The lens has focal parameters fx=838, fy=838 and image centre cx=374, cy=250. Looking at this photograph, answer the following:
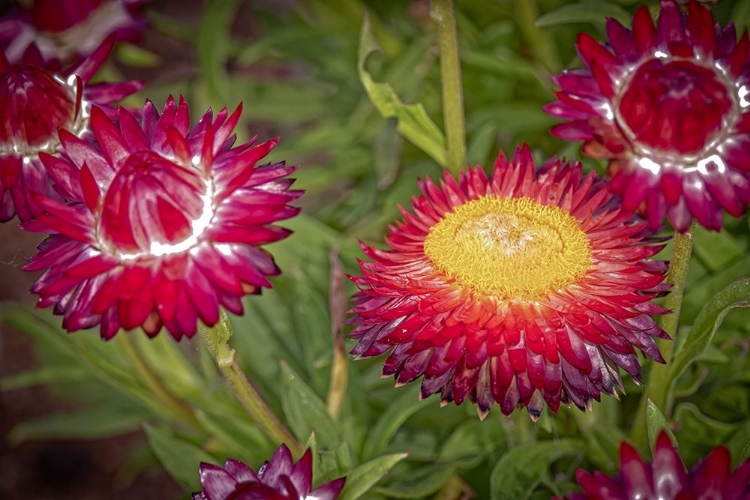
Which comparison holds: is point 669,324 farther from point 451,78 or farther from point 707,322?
point 451,78

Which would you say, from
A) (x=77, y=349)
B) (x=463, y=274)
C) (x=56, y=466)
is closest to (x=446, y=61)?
(x=463, y=274)

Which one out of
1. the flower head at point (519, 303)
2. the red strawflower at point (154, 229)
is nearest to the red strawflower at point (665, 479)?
the flower head at point (519, 303)

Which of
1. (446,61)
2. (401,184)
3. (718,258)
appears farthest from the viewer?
(401,184)

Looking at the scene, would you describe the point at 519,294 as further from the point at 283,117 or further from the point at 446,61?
the point at 283,117

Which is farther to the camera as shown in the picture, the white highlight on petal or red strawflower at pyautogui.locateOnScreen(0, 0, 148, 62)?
red strawflower at pyautogui.locateOnScreen(0, 0, 148, 62)

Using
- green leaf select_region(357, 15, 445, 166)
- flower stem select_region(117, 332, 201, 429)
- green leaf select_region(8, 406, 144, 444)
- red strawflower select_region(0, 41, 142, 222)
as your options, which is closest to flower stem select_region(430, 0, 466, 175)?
green leaf select_region(357, 15, 445, 166)

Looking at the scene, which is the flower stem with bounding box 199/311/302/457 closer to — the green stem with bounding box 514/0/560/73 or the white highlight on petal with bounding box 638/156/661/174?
the white highlight on petal with bounding box 638/156/661/174
